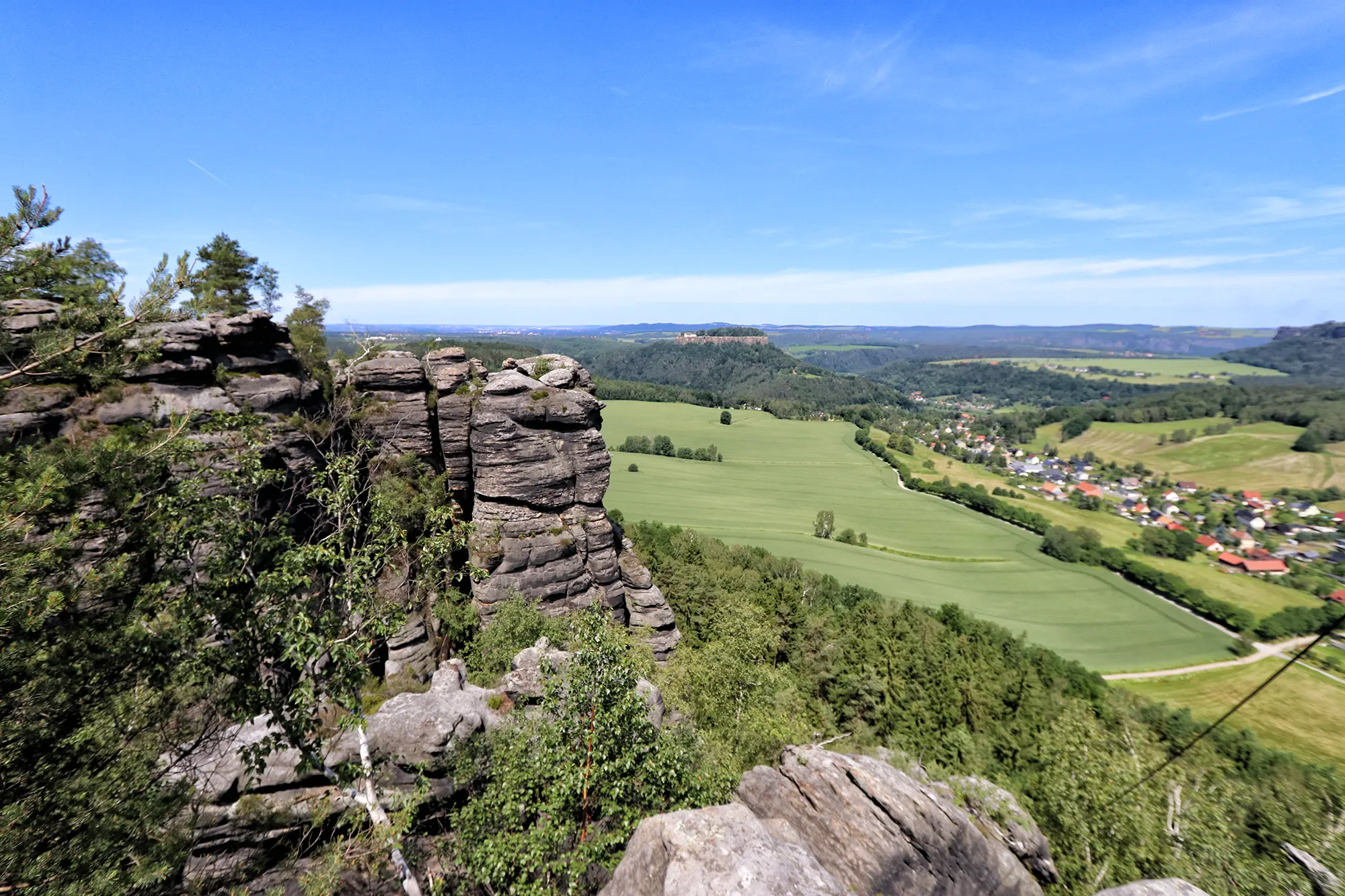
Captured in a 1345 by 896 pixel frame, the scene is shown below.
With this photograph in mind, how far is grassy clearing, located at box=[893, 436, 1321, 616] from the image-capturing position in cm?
4850

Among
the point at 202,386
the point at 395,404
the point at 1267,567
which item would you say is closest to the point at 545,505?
the point at 395,404

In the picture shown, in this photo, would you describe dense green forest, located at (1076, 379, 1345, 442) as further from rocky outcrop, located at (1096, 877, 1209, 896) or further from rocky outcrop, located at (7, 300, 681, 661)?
rocky outcrop, located at (1096, 877, 1209, 896)

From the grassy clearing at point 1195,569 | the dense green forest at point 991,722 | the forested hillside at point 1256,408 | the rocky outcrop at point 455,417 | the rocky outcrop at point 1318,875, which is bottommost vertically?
the grassy clearing at point 1195,569

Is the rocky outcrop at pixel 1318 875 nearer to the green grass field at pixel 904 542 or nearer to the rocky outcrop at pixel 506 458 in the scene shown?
the rocky outcrop at pixel 506 458

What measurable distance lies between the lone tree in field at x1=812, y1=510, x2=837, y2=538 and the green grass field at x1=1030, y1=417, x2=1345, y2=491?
267 ft

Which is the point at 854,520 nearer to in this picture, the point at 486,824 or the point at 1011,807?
the point at 1011,807

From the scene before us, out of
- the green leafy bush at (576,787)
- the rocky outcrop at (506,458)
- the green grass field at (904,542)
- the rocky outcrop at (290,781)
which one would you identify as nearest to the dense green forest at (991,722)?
the green leafy bush at (576,787)

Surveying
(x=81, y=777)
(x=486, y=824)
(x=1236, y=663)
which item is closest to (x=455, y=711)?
(x=486, y=824)

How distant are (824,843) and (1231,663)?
171ft

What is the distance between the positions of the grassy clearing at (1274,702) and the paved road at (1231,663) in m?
0.44

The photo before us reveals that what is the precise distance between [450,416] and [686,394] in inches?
5094

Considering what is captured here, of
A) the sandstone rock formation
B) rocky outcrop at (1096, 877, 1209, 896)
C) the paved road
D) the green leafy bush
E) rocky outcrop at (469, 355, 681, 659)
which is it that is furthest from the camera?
the paved road

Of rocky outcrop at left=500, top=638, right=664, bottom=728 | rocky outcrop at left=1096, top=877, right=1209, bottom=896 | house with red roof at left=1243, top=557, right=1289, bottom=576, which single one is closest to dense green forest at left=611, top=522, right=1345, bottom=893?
rocky outcrop at left=500, top=638, right=664, bottom=728

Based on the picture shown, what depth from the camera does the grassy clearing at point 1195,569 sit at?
48.5 metres
